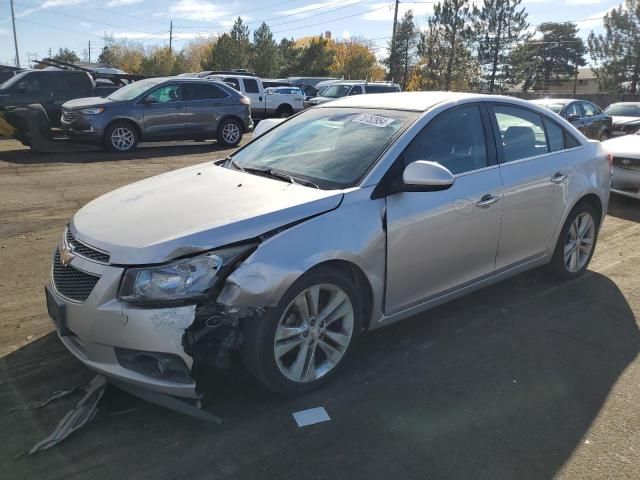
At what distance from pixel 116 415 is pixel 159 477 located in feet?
1.96

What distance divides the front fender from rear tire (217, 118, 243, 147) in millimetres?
11617

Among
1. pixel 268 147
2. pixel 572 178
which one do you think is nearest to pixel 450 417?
pixel 268 147

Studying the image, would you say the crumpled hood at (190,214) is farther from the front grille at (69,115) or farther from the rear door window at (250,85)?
the rear door window at (250,85)

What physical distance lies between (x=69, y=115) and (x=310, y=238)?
11093 mm

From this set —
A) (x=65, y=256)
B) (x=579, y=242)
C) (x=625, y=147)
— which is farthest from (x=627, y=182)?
(x=65, y=256)

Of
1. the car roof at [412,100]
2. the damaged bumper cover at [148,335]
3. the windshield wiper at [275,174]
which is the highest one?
the car roof at [412,100]

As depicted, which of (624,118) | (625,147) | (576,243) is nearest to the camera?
(576,243)

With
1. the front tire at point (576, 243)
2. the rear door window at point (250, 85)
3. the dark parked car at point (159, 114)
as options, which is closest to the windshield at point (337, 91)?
the rear door window at point (250, 85)

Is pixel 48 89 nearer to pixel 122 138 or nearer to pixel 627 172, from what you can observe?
pixel 122 138

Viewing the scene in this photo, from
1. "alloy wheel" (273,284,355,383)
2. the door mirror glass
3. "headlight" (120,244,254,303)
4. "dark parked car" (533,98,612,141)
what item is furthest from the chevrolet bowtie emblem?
"dark parked car" (533,98,612,141)

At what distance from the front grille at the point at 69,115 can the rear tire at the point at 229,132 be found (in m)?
3.50

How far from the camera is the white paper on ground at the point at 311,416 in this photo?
2.97 meters

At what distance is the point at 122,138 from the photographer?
1259 centimetres

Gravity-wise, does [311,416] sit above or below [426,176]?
below
